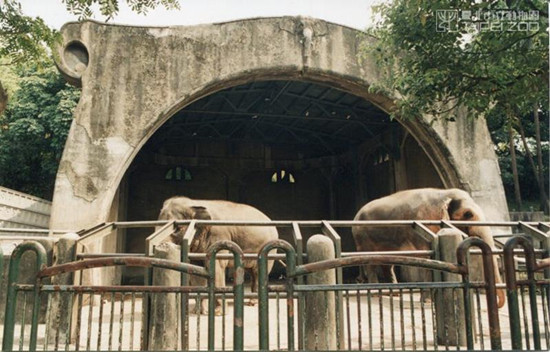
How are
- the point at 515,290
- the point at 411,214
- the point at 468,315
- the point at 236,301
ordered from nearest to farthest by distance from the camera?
1. the point at 236,301
2. the point at 468,315
3. the point at 515,290
4. the point at 411,214

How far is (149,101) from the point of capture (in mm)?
8945

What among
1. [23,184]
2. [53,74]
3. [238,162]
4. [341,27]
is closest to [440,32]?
[341,27]

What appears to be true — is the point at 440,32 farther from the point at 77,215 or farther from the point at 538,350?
the point at 77,215

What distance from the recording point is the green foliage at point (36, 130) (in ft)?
52.0

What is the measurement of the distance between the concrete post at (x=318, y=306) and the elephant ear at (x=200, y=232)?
3.99 meters

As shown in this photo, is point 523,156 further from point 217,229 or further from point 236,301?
point 236,301

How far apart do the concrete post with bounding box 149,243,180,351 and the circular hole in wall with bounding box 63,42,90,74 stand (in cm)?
602

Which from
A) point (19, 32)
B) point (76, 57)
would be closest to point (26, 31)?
point (19, 32)

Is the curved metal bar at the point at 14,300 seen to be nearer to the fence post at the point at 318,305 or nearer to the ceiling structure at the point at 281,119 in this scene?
the fence post at the point at 318,305

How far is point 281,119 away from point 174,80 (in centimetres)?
752

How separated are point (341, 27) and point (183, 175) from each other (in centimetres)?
1074

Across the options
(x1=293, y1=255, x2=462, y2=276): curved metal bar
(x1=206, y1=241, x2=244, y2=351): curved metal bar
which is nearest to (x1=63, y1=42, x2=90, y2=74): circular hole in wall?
(x1=206, y1=241, x2=244, y2=351): curved metal bar

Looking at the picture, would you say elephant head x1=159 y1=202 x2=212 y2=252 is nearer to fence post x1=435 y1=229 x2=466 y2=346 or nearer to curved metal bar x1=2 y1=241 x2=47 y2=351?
fence post x1=435 y1=229 x2=466 y2=346

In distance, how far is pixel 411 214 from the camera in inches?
335
